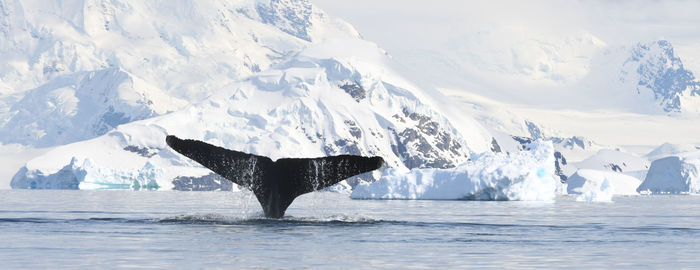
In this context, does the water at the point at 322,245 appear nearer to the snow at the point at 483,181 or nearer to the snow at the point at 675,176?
the snow at the point at 483,181

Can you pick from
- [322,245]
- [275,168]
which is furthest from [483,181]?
[322,245]

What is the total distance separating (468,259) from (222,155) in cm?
750

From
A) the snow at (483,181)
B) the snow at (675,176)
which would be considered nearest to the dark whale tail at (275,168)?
the snow at (483,181)

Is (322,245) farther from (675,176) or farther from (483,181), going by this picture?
(675,176)

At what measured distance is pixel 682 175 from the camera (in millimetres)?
158000

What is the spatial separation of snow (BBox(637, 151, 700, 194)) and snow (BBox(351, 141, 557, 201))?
6255 centimetres

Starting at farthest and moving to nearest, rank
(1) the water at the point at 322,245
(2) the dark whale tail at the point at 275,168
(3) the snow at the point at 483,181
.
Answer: (3) the snow at the point at 483,181
(2) the dark whale tail at the point at 275,168
(1) the water at the point at 322,245

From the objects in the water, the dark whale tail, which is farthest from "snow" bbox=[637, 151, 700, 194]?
the dark whale tail

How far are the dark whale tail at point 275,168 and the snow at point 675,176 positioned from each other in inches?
5220

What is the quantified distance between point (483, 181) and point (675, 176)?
7969 cm

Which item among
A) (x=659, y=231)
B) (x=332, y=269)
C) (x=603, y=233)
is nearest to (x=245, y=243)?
(x=332, y=269)

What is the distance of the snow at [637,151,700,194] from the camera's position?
514 feet

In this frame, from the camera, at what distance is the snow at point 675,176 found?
156788 millimetres

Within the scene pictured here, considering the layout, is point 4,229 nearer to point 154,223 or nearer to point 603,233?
point 154,223
